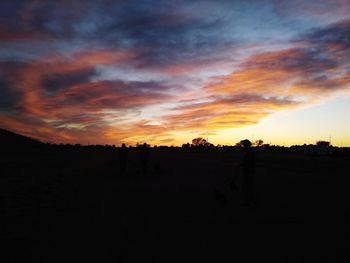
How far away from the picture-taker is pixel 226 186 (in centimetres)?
1991

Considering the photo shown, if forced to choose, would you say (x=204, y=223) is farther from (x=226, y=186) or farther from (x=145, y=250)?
(x=226, y=186)

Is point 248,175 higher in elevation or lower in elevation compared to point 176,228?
higher

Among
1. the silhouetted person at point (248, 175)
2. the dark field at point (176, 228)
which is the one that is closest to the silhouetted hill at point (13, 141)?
the dark field at point (176, 228)

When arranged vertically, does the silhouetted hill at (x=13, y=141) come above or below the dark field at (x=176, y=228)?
above

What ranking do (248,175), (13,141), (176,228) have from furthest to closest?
(13,141)
(248,175)
(176,228)

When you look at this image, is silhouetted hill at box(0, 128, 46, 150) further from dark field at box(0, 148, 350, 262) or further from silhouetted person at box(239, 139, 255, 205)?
silhouetted person at box(239, 139, 255, 205)

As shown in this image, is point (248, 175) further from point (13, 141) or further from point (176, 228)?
point (13, 141)

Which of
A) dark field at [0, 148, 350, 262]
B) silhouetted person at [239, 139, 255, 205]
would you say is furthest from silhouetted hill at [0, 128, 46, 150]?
silhouetted person at [239, 139, 255, 205]

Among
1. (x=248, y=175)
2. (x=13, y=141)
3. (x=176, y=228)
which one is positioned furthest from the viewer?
(x=13, y=141)

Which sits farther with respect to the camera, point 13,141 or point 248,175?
point 13,141

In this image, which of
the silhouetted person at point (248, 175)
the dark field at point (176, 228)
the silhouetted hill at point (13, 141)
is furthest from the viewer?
the silhouetted hill at point (13, 141)

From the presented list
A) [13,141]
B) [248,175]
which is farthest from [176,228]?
[13,141]

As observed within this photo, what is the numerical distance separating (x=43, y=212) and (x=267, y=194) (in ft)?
29.2

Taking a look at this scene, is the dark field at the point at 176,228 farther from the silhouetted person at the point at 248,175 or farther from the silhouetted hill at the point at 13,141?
the silhouetted hill at the point at 13,141
